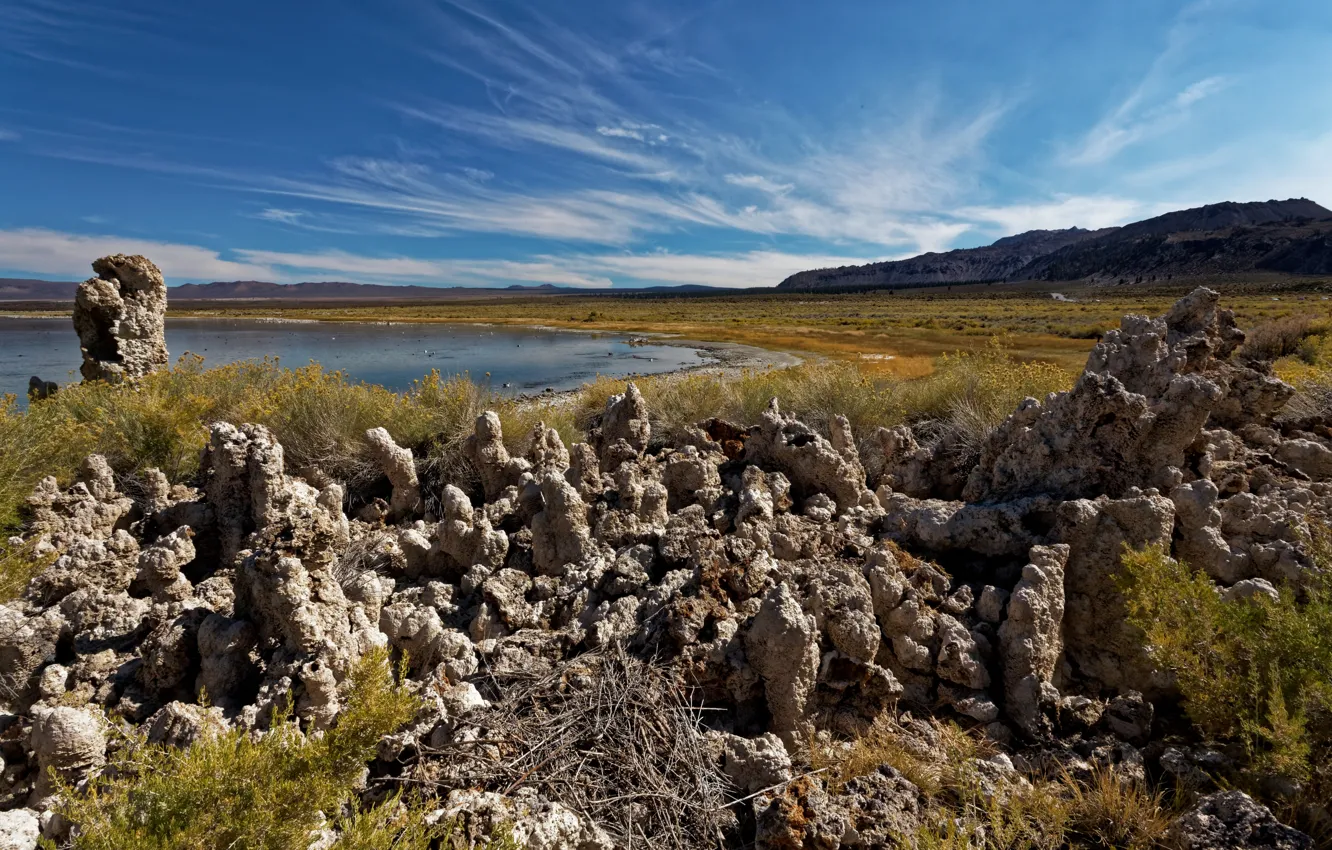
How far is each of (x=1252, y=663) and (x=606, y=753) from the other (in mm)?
2590

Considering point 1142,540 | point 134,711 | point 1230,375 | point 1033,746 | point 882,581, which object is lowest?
point 1033,746

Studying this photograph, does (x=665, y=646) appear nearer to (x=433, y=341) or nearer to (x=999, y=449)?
(x=999, y=449)

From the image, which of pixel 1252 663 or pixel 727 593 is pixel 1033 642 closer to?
pixel 1252 663

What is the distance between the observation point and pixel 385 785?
232 cm

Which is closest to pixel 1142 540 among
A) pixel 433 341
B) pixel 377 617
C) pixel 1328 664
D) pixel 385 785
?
pixel 1328 664

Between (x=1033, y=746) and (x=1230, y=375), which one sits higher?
(x=1230, y=375)

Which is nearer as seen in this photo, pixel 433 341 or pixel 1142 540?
pixel 1142 540

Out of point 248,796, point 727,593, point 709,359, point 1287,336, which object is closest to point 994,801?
point 727,593

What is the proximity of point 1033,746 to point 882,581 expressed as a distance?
961 mm

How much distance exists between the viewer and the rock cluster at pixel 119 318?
351 inches

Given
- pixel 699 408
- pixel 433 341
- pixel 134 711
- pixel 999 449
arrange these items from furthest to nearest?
1. pixel 433 341
2. pixel 699 408
3. pixel 999 449
4. pixel 134 711

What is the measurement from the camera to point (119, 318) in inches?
361

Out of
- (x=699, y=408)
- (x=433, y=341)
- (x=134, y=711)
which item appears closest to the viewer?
(x=134, y=711)

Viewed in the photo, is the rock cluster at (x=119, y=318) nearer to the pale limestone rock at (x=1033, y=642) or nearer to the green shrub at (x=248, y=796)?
the green shrub at (x=248, y=796)
